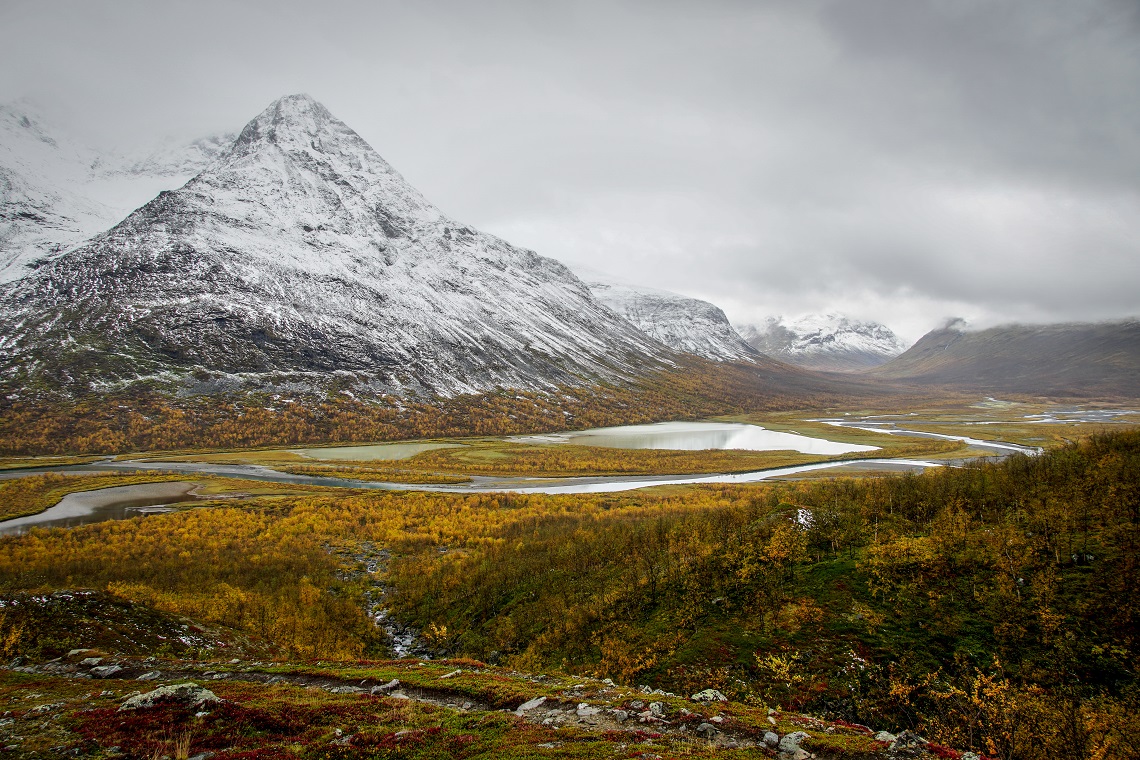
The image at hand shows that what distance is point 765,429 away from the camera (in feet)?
601

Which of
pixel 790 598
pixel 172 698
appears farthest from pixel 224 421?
pixel 790 598

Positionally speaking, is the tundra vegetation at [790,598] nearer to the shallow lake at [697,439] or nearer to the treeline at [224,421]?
the treeline at [224,421]

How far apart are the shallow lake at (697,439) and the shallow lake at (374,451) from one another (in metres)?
29.7

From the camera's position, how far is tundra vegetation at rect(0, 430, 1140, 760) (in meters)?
15.5

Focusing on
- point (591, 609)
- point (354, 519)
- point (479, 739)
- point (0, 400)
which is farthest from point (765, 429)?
point (0, 400)

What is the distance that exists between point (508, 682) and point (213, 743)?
9.31 metres

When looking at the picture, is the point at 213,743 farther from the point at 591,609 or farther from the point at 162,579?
the point at 162,579

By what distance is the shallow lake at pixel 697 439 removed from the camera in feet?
435

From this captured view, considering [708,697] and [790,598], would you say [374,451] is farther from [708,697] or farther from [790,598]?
[708,697]

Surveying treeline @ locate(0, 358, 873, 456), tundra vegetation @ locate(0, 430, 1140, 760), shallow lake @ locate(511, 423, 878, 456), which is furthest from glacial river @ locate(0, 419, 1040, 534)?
treeline @ locate(0, 358, 873, 456)

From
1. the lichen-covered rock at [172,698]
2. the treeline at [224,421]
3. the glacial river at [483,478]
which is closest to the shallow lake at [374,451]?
the glacial river at [483,478]

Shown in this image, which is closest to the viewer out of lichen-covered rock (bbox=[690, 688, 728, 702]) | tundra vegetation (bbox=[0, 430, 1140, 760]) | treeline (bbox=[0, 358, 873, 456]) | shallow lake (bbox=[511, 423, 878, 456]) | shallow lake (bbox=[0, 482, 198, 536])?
tundra vegetation (bbox=[0, 430, 1140, 760])

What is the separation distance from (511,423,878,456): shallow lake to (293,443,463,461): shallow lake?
2975 centimetres

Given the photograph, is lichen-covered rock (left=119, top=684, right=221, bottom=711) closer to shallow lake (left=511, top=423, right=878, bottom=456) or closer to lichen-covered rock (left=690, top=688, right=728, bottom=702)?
lichen-covered rock (left=690, top=688, right=728, bottom=702)
